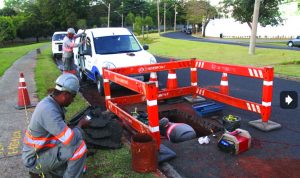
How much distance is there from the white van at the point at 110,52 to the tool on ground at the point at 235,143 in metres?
4.59

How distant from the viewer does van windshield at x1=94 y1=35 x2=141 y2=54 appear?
10531 millimetres

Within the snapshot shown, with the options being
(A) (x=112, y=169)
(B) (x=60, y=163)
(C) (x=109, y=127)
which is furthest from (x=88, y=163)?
(B) (x=60, y=163)

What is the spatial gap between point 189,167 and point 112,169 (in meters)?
1.26

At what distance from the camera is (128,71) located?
7.43m

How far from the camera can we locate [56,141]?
12.1 ft

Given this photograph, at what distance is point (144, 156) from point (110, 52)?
251 inches

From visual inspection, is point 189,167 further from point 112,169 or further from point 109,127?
point 109,127

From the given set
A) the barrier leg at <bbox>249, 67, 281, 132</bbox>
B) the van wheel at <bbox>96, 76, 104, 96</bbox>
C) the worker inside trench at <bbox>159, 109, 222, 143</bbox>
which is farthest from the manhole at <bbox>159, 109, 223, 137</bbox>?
the van wheel at <bbox>96, 76, 104, 96</bbox>

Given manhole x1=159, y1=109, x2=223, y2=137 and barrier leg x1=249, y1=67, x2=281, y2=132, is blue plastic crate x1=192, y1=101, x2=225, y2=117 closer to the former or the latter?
manhole x1=159, y1=109, x2=223, y2=137

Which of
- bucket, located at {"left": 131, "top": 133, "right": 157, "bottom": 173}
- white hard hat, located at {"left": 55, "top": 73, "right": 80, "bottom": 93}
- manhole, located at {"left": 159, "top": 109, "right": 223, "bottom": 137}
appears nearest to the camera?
white hard hat, located at {"left": 55, "top": 73, "right": 80, "bottom": 93}

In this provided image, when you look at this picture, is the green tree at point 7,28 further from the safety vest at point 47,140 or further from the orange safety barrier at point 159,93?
the safety vest at point 47,140

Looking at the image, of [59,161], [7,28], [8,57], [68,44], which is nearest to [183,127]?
[59,161]

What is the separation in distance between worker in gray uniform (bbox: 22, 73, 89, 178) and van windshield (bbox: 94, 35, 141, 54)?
696 cm

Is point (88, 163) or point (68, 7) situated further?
point (68, 7)
